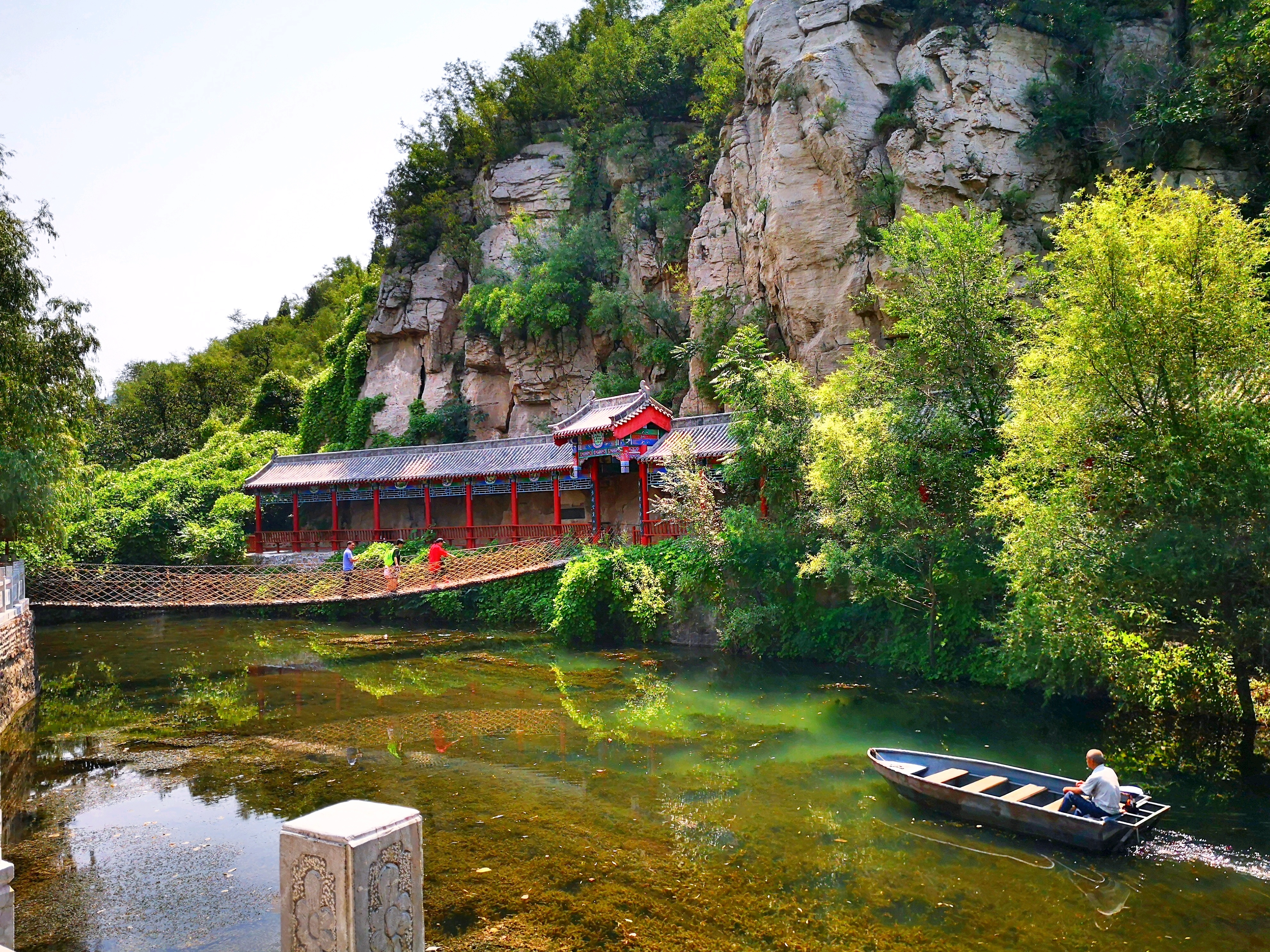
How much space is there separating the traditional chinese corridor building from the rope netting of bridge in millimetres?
1503

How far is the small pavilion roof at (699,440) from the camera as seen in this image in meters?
19.4

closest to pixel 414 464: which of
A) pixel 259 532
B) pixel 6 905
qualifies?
pixel 259 532

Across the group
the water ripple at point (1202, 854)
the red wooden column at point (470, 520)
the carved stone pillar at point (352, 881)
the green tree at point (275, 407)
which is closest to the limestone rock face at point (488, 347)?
the red wooden column at point (470, 520)

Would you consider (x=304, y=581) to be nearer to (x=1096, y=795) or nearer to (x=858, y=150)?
(x=1096, y=795)

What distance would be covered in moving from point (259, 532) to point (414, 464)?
19.5 feet

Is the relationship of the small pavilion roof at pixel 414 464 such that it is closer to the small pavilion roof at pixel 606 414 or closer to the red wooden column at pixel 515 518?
the red wooden column at pixel 515 518

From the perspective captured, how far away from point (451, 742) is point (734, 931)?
6.10 m

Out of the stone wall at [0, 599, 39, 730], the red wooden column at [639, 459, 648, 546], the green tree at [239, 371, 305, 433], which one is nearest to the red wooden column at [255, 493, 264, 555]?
the green tree at [239, 371, 305, 433]

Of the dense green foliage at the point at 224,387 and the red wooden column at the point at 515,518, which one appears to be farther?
the dense green foliage at the point at 224,387

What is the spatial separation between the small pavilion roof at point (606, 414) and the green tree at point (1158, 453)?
11.5m

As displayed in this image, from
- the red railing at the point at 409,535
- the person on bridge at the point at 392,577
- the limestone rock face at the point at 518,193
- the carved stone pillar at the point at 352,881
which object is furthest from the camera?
the limestone rock face at the point at 518,193

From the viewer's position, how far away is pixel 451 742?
1150 centimetres

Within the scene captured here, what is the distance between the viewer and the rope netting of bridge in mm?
18547

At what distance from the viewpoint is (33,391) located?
14953 mm
